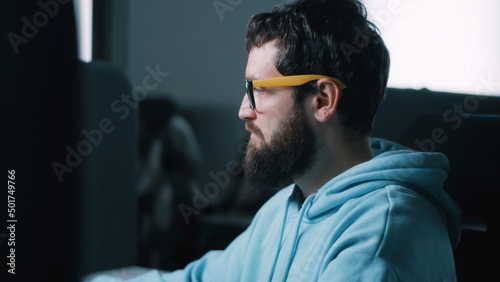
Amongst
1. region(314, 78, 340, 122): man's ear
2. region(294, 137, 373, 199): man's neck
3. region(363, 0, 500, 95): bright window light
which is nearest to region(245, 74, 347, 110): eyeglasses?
region(314, 78, 340, 122): man's ear

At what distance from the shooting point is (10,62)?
0.69 feet

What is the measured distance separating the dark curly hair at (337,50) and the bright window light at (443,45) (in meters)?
1.31

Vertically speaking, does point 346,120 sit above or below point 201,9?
below

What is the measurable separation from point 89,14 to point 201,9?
86 cm

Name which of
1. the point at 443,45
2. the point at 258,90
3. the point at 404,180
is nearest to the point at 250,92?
the point at 258,90

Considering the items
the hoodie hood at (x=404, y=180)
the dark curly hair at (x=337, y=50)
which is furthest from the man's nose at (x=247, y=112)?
the hoodie hood at (x=404, y=180)

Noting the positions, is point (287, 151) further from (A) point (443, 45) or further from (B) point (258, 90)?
(A) point (443, 45)

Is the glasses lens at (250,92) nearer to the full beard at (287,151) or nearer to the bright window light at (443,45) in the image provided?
the full beard at (287,151)

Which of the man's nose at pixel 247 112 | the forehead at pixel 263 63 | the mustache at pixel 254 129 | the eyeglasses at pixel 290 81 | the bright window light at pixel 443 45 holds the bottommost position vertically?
the mustache at pixel 254 129

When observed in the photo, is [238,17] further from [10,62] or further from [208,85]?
[10,62]

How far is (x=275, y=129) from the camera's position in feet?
3.54

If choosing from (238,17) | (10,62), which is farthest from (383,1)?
(10,62)

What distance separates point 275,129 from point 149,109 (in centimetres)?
229

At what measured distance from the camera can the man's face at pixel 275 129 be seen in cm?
106
